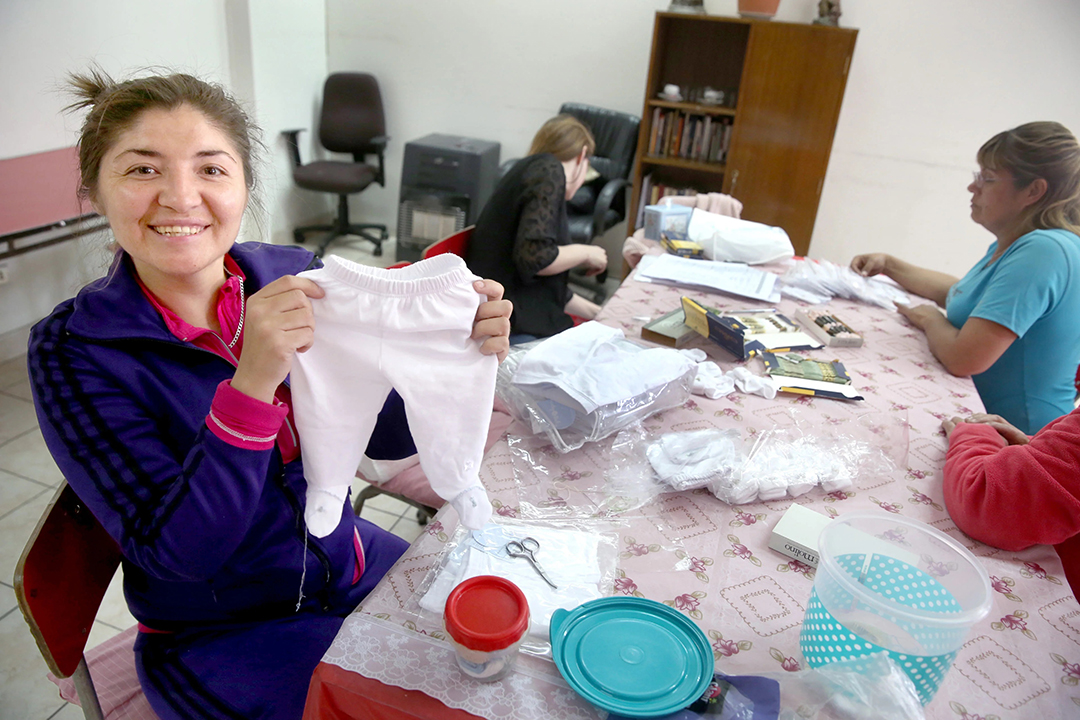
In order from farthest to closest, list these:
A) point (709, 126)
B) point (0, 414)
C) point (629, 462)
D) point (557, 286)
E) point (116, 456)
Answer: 1. point (709, 126)
2. point (0, 414)
3. point (557, 286)
4. point (629, 462)
5. point (116, 456)

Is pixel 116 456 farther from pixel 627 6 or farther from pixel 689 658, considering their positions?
pixel 627 6

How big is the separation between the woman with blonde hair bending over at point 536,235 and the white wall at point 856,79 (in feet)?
7.27

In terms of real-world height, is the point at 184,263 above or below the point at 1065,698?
above

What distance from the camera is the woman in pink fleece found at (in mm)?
1084

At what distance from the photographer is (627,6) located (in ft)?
13.8

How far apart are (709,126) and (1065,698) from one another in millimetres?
3745

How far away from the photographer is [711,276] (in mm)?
2328

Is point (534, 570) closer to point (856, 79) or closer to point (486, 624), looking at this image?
point (486, 624)

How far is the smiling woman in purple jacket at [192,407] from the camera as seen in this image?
35.3 inches

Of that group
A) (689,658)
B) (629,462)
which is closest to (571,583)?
(689,658)

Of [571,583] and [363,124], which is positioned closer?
[571,583]

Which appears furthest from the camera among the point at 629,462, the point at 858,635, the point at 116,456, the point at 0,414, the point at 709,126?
the point at 709,126

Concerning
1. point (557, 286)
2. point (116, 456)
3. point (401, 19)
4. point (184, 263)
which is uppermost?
point (401, 19)

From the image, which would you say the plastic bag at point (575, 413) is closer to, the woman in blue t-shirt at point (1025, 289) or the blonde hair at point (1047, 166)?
the woman in blue t-shirt at point (1025, 289)
